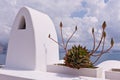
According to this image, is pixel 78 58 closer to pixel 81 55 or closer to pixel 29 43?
pixel 81 55

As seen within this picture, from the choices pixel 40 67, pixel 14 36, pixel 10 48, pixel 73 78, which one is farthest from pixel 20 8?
pixel 73 78

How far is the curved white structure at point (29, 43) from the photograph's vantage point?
206 inches

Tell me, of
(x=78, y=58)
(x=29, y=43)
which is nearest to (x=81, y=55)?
(x=78, y=58)

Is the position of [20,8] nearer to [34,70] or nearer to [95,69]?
[34,70]

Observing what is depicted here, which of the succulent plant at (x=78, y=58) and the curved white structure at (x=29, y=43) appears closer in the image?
the succulent plant at (x=78, y=58)

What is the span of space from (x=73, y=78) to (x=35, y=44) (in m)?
1.72

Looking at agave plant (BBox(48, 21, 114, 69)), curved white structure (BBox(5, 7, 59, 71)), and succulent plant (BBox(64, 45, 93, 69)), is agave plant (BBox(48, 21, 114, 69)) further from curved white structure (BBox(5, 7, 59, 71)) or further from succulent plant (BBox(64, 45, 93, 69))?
curved white structure (BBox(5, 7, 59, 71))

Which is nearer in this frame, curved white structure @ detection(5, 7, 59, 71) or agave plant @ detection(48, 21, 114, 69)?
agave plant @ detection(48, 21, 114, 69)

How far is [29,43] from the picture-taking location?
529 cm

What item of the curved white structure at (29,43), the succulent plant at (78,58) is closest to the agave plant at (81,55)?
the succulent plant at (78,58)

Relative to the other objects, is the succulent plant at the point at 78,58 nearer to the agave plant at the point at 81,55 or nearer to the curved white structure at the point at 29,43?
the agave plant at the point at 81,55

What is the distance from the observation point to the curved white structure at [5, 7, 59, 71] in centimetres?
524

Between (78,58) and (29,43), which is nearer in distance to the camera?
(78,58)

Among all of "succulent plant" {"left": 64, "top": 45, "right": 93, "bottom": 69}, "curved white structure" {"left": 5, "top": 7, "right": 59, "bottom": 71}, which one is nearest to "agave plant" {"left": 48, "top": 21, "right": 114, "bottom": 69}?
"succulent plant" {"left": 64, "top": 45, "right": 93, "bottom": 69}
